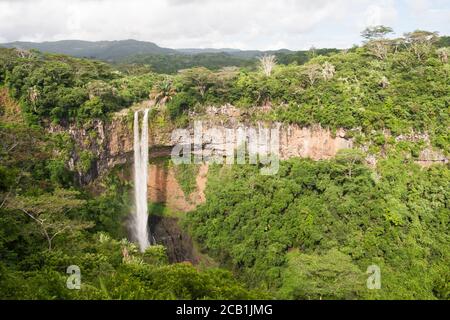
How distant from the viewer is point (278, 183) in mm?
21688

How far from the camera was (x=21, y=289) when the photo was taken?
854 centimetres

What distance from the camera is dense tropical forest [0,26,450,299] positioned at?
15391 mm

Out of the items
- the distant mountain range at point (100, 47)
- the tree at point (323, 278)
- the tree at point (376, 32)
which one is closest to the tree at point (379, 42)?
the tree at point (376, 32)

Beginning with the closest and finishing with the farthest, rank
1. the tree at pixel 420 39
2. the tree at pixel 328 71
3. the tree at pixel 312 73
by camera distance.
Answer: the tree at pixel 312 73, the tree at pixel 328 71, the tree at pixel 420 39

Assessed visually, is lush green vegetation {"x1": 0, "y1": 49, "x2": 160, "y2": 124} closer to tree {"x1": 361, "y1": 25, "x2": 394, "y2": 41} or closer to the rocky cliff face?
the rocky cliff face

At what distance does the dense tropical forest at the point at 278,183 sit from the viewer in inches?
606

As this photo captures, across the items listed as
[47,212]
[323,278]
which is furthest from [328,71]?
[47,212]

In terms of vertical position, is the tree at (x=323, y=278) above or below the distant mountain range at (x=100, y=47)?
below

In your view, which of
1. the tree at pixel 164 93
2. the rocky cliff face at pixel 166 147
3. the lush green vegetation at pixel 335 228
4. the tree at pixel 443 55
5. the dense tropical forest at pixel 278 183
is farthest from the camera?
the tree at pixel 443 55

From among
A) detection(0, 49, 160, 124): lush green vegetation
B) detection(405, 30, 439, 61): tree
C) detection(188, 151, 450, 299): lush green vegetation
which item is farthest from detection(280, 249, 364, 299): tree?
detection(405, 30, 439, 61): tree

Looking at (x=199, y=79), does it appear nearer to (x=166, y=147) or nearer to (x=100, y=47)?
(x=166, y=147)

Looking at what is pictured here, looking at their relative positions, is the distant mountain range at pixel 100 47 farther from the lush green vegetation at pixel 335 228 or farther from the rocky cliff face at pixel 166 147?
the lush green vegetation at pixel 335 228

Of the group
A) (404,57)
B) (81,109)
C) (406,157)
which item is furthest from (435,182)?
(81,109)

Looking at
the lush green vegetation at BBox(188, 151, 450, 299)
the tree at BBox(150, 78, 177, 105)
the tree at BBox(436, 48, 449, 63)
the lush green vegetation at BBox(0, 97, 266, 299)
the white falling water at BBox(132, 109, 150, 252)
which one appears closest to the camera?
the lush green vegetation at BBox(0, 97, 266, 299)
